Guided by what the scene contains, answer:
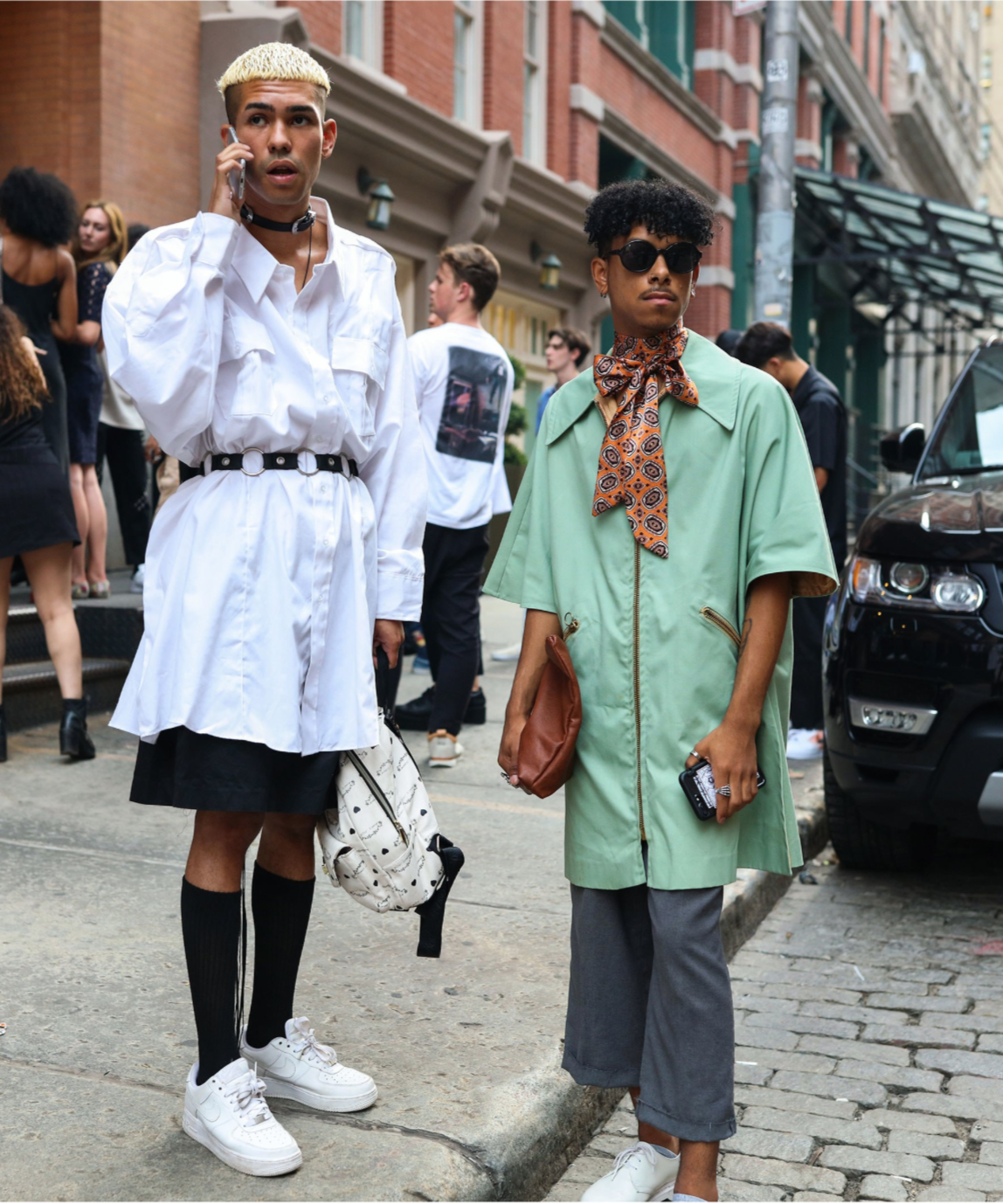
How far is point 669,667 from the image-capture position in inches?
101

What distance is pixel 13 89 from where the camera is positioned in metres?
9.38

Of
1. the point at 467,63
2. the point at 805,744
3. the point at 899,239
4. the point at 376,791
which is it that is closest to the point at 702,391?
the point at 376,791

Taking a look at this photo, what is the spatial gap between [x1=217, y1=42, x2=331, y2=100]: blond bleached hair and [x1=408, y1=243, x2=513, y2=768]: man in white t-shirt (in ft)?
10.7

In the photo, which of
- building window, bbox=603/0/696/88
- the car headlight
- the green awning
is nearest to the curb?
the car headlight

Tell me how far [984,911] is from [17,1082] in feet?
11.1

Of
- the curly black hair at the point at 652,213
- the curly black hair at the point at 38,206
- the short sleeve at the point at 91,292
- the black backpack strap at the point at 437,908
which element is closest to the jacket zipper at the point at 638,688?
the black backpack strap at the point at 437,908

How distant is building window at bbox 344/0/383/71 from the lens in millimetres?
12258

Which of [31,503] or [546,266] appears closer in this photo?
[31,503]

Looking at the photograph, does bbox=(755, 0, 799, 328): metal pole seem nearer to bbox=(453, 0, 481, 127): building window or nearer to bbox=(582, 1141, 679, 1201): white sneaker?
bbox=(453, 0, 481, 127): building window

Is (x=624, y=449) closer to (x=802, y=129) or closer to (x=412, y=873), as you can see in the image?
(x=412, y=873)

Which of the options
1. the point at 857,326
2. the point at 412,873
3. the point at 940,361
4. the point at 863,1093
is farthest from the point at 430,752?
the point at 940,361

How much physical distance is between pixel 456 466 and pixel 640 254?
141 inches

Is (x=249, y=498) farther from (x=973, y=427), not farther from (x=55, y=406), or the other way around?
(x=973, y=427)

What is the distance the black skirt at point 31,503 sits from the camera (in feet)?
17.5
